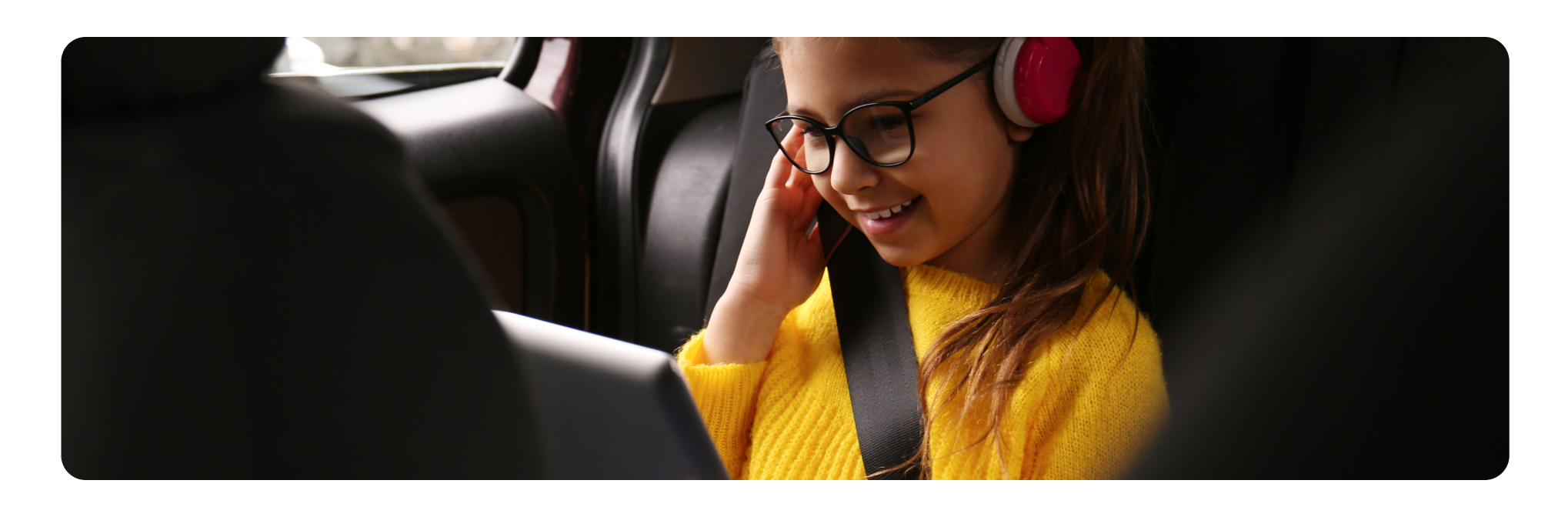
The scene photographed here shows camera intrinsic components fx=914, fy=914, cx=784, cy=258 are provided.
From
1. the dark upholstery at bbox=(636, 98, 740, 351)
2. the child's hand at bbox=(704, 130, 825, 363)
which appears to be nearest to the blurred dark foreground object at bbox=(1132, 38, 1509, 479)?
the child's hand at bbox=(704, 130, 825, 363)

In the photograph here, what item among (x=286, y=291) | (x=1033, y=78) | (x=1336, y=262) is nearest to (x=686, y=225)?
(x=1033, y=78)

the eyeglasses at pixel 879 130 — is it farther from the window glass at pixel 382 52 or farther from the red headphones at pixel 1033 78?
the window glass at pixel 382 52

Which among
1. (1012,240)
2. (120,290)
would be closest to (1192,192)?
(1012,240)

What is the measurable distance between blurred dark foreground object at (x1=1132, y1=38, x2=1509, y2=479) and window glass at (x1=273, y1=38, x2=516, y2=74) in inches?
26.4

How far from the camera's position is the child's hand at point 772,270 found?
96 cm

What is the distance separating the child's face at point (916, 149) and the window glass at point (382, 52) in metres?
0.31

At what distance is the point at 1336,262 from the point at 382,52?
938mm

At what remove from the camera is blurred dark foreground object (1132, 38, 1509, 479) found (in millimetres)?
861

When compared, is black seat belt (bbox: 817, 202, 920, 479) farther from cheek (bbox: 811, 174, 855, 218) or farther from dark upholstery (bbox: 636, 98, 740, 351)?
dark upholstery (bbox: 636, 98, 740, 351)

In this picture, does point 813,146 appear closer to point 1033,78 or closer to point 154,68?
point 1033,78

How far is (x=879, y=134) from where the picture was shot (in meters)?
0.79

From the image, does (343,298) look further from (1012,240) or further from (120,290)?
(1012,240)

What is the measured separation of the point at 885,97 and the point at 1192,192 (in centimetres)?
35
